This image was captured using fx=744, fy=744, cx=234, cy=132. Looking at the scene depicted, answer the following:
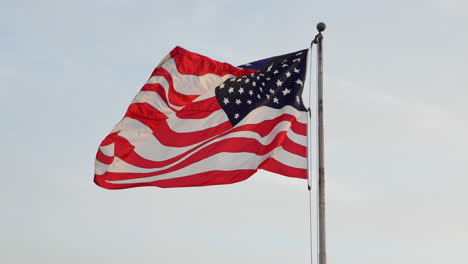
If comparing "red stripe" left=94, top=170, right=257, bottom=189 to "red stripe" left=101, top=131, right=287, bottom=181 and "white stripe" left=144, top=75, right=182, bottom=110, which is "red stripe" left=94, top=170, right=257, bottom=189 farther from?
"white stripe" left=144, top=75, right=182, bottom=110

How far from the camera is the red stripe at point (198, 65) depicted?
20219 millimetres

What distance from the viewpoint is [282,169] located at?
746 inches

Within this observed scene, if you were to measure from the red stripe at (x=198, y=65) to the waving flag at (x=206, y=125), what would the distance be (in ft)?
0.09

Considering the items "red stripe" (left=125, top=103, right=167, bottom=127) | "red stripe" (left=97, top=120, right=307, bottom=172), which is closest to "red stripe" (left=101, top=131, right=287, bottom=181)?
"red stripe" (left=97, top=120, right=307, bottom=172)

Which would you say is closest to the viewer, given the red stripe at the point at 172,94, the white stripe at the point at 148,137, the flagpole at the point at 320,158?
the flagpole at the point at 320,158

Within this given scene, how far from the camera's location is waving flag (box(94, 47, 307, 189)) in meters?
19.4

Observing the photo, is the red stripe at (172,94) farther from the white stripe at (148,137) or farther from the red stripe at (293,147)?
the red stripe at (293,147)

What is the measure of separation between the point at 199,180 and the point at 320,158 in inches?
139

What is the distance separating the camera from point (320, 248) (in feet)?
55.9

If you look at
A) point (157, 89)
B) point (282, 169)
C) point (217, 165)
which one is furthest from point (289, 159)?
point (157, 89)

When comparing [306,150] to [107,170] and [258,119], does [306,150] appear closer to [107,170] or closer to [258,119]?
[258,119]

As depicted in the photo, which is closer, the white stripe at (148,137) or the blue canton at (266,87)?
the blue canton at (266,87)

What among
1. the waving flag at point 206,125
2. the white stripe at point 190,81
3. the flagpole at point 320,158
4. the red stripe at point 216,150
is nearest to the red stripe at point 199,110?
the waving flag at point 206,125

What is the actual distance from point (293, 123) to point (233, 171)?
2.00m
